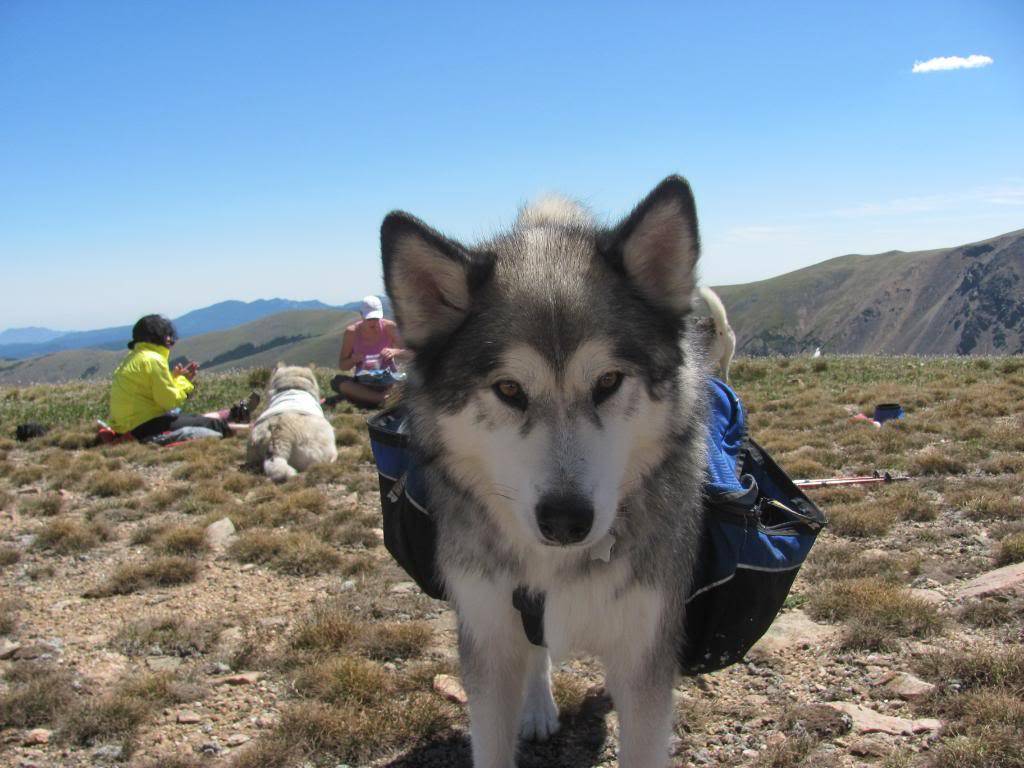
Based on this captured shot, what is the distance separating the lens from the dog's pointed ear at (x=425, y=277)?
2.57 meters

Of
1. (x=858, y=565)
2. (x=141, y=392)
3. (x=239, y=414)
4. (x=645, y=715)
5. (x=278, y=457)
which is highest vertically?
(x=141, y=392)

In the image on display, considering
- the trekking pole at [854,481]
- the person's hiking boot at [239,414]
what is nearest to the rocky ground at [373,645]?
the trekking pole at [854,481]

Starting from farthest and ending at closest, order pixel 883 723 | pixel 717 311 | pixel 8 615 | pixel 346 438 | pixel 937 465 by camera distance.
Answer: pixel 346 438 → pixel 717 311 → pixel 937 465 → pixel 8 615 → pixel 883 723

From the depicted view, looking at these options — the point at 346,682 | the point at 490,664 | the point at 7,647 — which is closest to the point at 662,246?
the point at 490,664

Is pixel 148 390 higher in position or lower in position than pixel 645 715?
higher

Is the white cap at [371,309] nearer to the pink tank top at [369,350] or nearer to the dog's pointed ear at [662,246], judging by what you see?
the pink tank top at [369,350]

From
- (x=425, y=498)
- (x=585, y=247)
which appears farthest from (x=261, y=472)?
(x=585, y=247)

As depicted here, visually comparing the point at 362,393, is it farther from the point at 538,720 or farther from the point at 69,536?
the point at 538,720

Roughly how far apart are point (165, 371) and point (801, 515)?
→ 9.69m

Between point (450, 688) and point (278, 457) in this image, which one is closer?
point (450, 688)

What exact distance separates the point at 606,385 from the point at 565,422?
227mm

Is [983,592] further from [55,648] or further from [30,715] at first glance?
[55,648]

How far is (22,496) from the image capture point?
303 inches

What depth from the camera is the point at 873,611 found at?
4.14 metres
